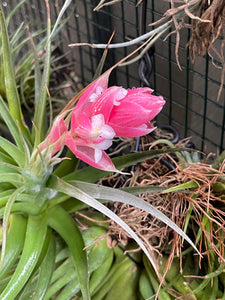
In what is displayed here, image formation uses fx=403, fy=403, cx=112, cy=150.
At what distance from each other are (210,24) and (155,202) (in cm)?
23

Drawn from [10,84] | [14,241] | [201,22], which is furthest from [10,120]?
[201,22]

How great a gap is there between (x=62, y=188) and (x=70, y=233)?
9 centimetres

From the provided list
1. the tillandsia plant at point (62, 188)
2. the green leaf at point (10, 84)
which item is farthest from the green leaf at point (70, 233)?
the green leaf at point (10, 84)

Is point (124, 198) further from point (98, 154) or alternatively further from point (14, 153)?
point (14, 153)

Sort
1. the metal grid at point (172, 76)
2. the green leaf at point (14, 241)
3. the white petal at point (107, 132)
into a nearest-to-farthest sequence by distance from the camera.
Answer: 1. the white petal at point (107, 132)
2. the green leaf at point (14, 241)
3. the metal grid at point (172, 76)

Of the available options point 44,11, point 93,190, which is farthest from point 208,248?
point 44,11

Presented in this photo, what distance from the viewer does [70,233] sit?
0.50 metres

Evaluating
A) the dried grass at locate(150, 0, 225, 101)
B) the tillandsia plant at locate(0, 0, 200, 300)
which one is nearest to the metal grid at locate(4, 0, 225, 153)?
the dried grass at locate(150, 0, 225, 101)

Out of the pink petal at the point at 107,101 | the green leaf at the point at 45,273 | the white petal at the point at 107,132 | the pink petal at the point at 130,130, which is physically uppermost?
the pink petal at the point at 107,101

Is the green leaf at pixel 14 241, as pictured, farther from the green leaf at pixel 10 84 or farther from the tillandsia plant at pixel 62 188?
the green leaf at pixel 10 84

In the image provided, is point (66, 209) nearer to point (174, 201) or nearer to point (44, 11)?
point (174, 201)

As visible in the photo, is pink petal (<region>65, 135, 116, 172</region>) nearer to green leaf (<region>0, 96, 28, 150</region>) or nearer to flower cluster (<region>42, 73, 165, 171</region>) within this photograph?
flower cluster (<region>42, 73, 165, 171</region>)

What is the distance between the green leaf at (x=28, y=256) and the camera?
0.43 metres

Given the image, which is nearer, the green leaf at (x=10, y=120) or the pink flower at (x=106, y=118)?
the pink flower at (x=106, y=118)
